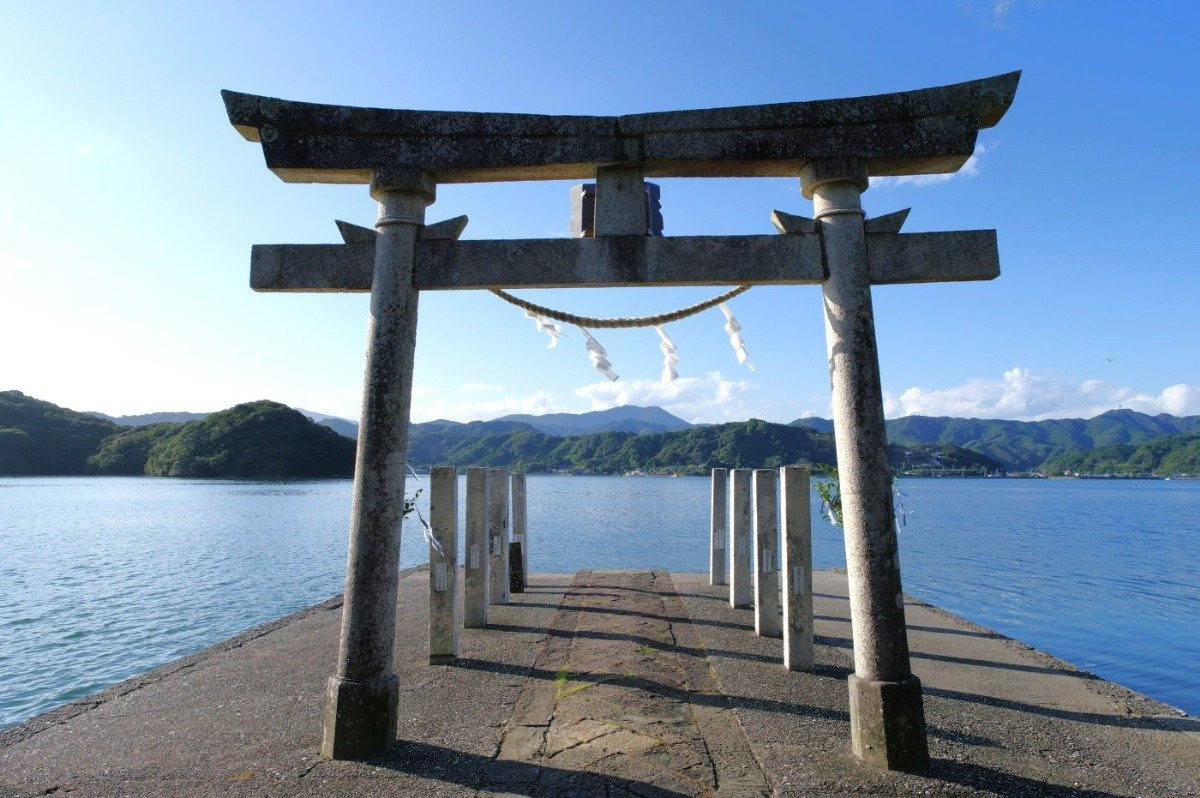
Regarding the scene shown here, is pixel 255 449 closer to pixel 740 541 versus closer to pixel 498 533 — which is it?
pixel 498 533

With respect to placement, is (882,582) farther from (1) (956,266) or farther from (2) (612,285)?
(2) (612,285)

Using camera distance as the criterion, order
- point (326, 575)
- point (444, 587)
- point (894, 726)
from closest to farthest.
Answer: point (894, 726) < point (444, 587) < point (326, 575)

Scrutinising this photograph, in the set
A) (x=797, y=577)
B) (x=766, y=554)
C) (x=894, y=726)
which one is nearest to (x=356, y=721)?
(x=894, y=726)

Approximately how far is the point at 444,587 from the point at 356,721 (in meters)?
2.81

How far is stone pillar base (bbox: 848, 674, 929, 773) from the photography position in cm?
453

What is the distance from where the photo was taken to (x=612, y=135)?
5281mm

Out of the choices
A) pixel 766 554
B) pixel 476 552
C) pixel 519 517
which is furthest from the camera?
pixel 519 517

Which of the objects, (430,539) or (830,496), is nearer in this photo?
(430,539)

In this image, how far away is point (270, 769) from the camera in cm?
467

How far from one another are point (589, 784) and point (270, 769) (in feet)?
7.23

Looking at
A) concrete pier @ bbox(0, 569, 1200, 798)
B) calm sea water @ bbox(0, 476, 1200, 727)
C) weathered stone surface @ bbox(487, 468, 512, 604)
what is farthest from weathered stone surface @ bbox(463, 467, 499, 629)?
calm sea water @ bbox(0, 476, 1200, 727)

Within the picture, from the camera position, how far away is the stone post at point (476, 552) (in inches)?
359

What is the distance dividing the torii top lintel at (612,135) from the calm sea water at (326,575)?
8.78 metres

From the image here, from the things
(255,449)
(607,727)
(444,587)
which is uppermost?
(255,449)
